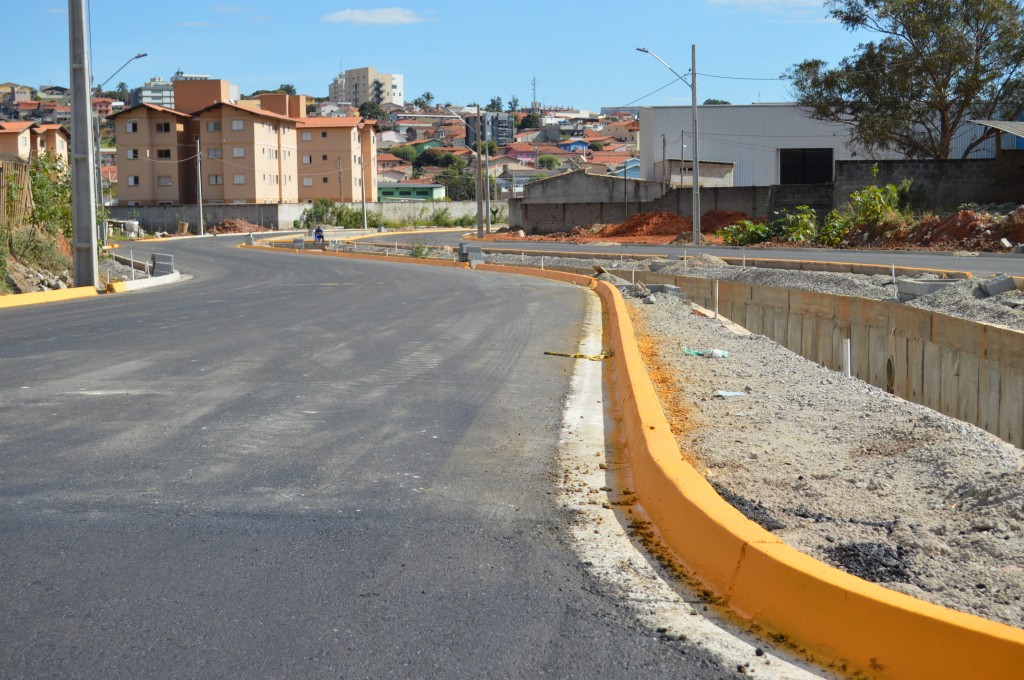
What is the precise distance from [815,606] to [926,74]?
2217 inches

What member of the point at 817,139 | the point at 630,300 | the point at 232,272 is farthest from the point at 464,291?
the point at 817,139

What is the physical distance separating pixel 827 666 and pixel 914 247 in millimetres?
37722

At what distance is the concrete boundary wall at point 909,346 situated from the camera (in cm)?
1583

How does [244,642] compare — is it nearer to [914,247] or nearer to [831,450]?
Result: [831,450]

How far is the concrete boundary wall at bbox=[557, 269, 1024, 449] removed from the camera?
15.8 meters

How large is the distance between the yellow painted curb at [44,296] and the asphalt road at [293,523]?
31.0 feet

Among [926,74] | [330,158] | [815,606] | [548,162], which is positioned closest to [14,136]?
[330,158]

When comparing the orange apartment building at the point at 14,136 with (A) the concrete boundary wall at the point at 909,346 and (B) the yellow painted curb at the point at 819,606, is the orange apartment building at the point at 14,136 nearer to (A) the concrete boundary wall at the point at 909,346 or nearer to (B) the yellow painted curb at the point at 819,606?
(A) the concrete boundary wall at the point at 909,346

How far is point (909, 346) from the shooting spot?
766 inches

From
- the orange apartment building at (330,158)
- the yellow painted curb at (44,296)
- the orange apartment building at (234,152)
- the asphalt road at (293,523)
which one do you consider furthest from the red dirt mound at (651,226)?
the orange apartment building at (330,158)

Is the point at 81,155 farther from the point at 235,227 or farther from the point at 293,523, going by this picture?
the point at 235,227

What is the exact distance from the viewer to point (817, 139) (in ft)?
254

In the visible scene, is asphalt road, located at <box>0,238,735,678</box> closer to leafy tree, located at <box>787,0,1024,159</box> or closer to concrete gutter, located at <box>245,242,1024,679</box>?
concrete gutter, located at <box>245,242,1024,679</box>

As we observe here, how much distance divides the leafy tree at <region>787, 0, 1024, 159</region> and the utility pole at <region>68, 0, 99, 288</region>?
41142 millimetres
